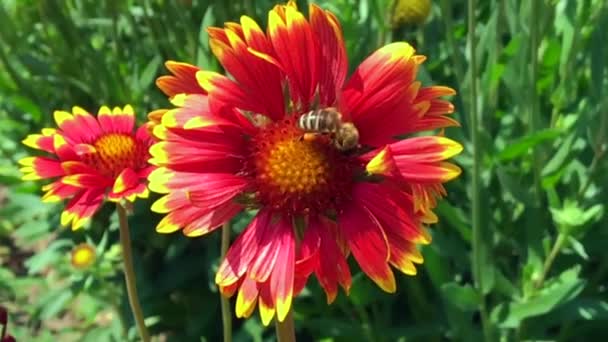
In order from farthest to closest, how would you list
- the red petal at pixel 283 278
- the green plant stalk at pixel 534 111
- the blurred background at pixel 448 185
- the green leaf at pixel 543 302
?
1. the blurred background at pixel 448 185
2. the green leaf at pixel 543 302
3. the green plant stalk at pixel 534 111
4. the red petal at pixel 283 278

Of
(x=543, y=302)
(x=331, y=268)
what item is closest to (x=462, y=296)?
(x=543, y=302)

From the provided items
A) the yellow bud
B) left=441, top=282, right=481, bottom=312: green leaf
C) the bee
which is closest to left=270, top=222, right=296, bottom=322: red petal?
the bee

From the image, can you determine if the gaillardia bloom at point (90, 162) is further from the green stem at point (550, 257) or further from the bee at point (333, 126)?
the green stem at point (550, 257)

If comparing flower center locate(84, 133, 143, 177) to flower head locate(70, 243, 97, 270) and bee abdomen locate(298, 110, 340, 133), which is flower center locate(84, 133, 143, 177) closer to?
flower head locate(70, 243, 97, 270)

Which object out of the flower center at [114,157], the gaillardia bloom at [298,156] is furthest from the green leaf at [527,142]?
the flower center at [114,157]

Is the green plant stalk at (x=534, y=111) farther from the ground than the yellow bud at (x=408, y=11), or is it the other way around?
the yellow bud at (x=408, y=11)

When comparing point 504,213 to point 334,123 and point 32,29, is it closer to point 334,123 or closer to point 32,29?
point 334,123
